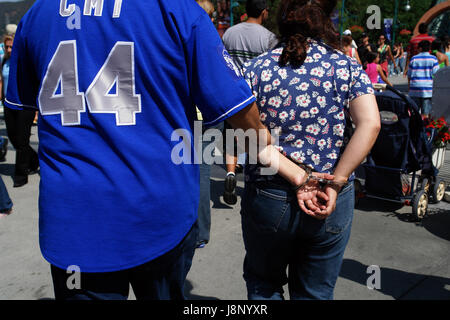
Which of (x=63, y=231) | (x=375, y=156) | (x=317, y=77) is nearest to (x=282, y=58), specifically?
(x=317, y=77)

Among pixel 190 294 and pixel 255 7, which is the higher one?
pixel 255 7

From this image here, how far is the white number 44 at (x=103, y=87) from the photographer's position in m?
1.33

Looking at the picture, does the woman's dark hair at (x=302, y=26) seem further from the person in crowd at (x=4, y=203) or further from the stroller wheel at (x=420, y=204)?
the person in crowd at (x=4, y=203)

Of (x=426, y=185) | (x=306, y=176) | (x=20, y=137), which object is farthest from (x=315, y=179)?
(x=20, y=137)

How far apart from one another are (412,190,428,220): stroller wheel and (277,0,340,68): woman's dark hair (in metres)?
2.92

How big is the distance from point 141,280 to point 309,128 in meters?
0.89

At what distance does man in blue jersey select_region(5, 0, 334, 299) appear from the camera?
1.33m

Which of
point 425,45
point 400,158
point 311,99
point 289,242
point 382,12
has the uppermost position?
point 382,12

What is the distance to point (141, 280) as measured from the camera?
4.80ft

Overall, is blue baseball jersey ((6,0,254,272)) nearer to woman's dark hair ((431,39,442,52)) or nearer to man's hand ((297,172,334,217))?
man's hand ((297,172,334,217))

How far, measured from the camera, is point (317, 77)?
1.81 metres

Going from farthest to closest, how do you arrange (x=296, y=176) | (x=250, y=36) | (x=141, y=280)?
(x=250, y=36)
(x=296, y=176)
(x=141, y=280)

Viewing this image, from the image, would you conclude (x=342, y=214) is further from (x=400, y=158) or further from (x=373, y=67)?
(x=373, y=67)
